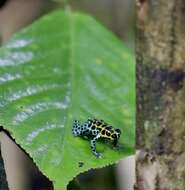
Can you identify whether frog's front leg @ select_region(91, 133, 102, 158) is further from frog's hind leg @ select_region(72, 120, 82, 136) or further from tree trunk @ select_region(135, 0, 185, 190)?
tree trunk @ select_region(135, 0, 185, 190)

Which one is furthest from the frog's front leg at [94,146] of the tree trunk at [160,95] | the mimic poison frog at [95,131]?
the tree trunk at [160,95]

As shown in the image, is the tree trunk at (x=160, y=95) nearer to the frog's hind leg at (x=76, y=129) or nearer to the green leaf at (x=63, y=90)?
the green leaf at (x=63, y=90)

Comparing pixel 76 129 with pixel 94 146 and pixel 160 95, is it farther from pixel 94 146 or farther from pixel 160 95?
pixel 160 95

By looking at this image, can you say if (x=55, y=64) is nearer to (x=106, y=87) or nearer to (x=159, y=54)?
(x=106, y=87)

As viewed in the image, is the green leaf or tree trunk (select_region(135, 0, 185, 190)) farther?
the green leaf

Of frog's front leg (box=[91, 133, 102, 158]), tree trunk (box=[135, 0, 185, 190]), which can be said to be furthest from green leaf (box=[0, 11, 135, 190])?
tree trunk (box=[135, 0, 185, 190])

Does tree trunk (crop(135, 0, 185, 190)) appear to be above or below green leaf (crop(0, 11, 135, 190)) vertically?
above

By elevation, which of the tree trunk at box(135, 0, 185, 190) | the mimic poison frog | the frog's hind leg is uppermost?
the tree trunk at box(135, 0, 185, 190)
